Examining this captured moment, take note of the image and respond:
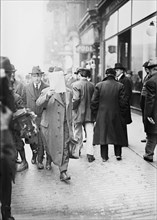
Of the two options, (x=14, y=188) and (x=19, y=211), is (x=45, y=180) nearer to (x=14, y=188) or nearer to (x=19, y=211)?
(x=14, y=188)

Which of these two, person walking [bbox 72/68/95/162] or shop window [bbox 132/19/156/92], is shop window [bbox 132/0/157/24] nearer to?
shop window [bbox 132/19/156/92]

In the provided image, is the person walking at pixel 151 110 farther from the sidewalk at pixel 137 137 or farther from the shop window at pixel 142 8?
the shop window at pixel 142 8

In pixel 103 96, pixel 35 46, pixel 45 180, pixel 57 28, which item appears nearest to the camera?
pixel 45 180

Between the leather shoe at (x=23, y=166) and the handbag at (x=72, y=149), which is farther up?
the handbag at (x=72, y=149)

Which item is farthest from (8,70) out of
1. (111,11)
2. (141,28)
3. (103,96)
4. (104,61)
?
(104,61)

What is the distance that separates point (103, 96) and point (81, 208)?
3.13m

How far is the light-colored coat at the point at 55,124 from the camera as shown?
614cm

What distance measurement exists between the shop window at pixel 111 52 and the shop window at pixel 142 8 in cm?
355

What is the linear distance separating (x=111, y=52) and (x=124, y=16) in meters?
2.77

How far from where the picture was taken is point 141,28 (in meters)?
15.3

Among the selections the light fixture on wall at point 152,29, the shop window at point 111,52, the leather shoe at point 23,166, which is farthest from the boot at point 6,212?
the shop window at point 111,52

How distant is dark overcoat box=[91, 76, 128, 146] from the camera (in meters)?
7.55

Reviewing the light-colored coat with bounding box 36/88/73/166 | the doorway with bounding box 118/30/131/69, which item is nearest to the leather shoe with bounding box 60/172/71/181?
the light-colored coat with bounding box 36/88/73/166

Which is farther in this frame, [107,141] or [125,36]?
[125,36]
